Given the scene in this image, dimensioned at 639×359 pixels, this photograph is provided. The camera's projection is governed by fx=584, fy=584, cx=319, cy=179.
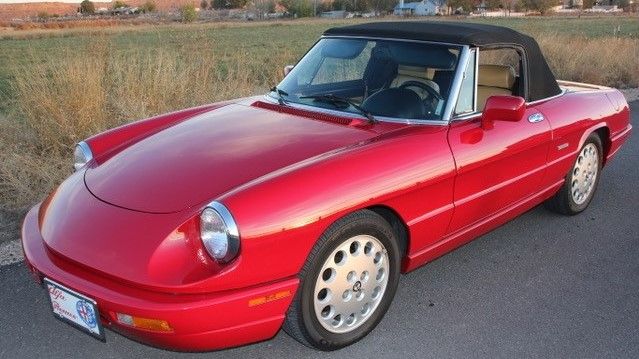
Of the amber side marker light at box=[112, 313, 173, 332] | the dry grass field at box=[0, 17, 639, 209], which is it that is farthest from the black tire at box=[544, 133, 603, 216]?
the dry grass field at box=[0, 17, 639, 209]

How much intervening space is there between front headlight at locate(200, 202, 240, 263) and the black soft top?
189cm

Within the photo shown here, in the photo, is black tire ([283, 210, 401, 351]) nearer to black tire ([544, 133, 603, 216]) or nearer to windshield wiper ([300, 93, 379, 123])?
windshield wiper ([300, 93, 379, 123])

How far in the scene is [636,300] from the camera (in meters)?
3.15

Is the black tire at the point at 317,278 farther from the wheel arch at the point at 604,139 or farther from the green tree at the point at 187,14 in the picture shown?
the green tree at the point at 187,14

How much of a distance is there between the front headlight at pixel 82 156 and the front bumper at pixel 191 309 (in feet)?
3.11

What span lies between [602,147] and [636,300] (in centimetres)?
173

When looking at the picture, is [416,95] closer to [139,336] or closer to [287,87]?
[287,87]

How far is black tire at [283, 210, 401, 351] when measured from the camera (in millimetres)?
2412

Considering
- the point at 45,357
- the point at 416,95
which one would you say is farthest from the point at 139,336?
Result: the point at 416,95

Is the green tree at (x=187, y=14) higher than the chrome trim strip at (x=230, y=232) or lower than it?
higher

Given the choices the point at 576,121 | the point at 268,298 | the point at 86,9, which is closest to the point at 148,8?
the point at 86,9

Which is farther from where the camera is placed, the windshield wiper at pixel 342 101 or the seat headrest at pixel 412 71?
the seat headrest at pixel 412 71

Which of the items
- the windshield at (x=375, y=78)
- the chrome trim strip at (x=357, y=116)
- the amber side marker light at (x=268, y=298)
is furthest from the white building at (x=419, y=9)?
the amber side marker light at (x=268, y=298)

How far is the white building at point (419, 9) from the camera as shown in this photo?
91.9m
